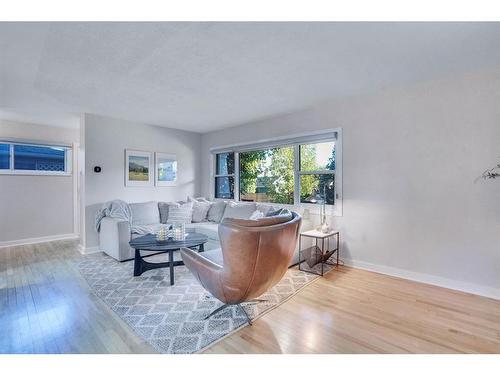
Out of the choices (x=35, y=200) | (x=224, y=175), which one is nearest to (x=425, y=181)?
(x=224, y=175)

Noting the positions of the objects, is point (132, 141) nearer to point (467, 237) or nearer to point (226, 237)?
point (226, 237)

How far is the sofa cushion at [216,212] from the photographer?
15.8 feet

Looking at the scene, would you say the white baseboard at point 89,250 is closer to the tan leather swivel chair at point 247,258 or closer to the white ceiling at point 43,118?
the white ceiling at point 43,118

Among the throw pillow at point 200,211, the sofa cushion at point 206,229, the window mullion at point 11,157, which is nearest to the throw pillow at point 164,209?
the throw pillow at point 200,211

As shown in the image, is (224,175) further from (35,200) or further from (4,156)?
(4,156)

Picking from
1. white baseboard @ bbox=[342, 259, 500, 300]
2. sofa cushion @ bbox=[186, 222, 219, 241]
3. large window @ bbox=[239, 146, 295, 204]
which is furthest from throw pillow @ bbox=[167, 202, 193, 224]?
white baseboard @ bbox=[342, 259, 500, 300]

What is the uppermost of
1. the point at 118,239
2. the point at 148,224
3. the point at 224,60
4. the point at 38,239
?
the point at 224,60

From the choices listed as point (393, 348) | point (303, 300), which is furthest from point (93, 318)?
point (393, 348)

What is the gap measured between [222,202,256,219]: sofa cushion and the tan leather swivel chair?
6.85ft

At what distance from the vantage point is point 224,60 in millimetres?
2482

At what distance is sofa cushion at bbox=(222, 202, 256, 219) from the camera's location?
4316mm

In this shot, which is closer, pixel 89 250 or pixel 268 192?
pixel 89 250

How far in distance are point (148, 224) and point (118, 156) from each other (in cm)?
143

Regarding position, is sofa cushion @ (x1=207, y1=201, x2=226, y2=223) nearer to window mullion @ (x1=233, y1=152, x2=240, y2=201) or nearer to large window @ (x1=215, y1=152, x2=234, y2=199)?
window mullion @ (x1=233, y1=152, x2=240, y2=201)
